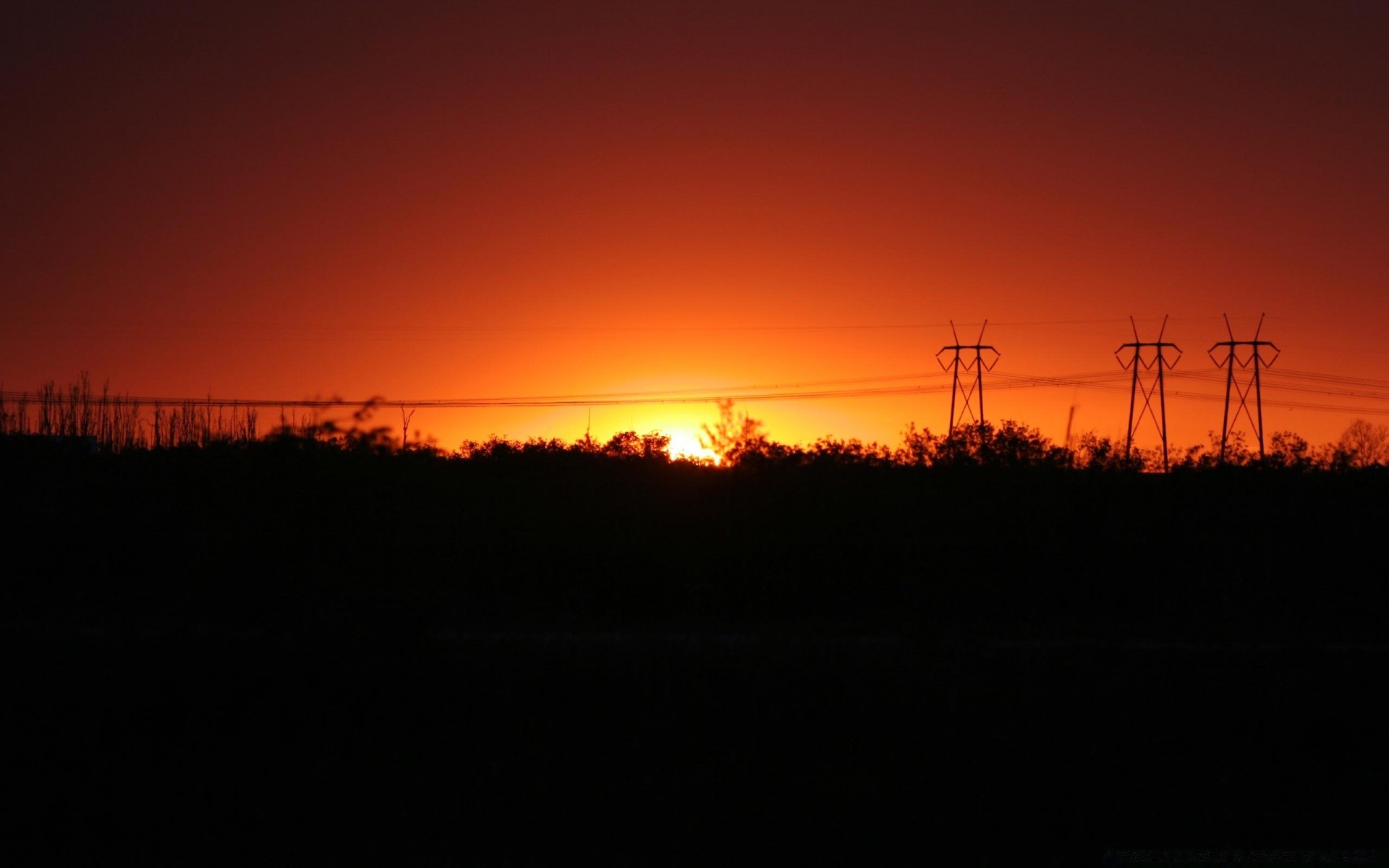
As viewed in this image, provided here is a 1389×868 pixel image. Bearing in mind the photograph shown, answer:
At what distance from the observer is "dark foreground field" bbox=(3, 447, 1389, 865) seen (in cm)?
1407

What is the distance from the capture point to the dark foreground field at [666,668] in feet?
46.2

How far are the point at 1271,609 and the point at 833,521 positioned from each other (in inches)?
372

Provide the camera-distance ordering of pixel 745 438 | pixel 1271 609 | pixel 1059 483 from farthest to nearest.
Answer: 1. pixel 745 438
2. pixel 1059 483
3. pixel 1271 609

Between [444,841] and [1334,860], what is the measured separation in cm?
1000

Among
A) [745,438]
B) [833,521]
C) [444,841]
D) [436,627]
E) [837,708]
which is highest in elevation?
[745,438]

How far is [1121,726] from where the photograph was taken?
16672mm

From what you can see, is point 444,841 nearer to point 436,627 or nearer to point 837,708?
point 436,627

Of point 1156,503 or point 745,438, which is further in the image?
point 745,438

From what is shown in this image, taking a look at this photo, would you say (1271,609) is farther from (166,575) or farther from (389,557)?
(166,575)

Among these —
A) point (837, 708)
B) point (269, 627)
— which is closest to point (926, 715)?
point (837, 708)

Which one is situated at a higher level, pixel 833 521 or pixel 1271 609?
pixel 833 521

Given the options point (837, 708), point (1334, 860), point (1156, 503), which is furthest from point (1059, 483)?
point (1334, 860)

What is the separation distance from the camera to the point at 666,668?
1703 centimetres

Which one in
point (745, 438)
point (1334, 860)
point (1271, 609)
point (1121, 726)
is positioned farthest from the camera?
point (745, 438)
